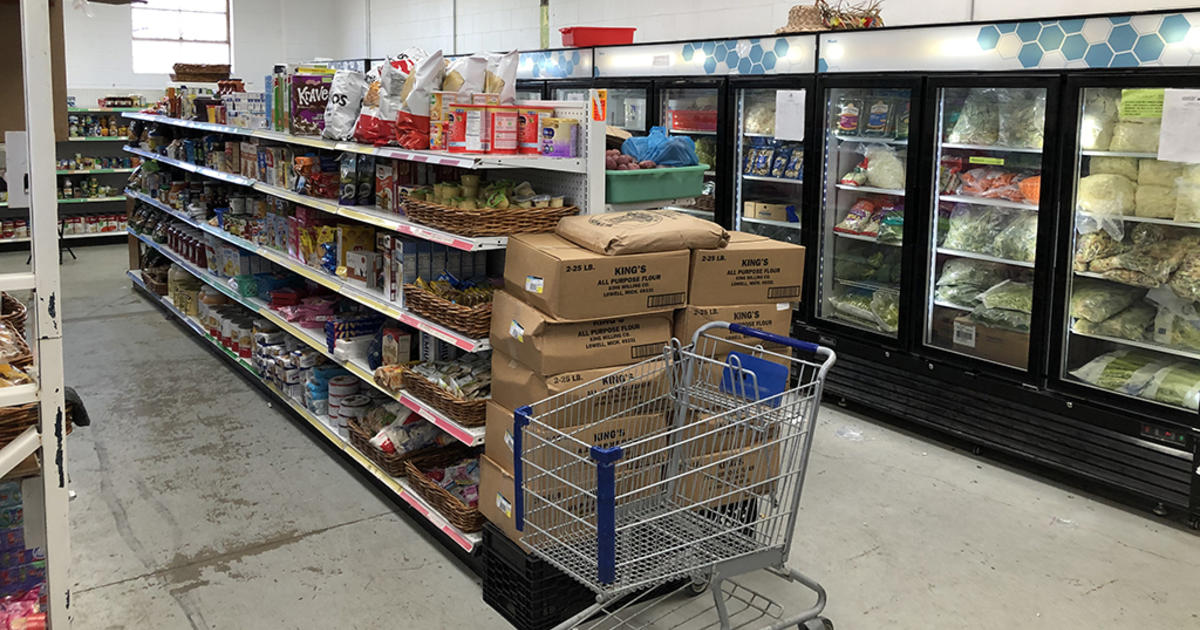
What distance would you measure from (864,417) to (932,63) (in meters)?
2.02

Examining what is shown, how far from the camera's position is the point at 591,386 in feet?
10.5

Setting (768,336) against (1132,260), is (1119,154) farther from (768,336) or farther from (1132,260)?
(768,336)

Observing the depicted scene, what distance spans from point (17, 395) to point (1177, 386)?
4451 mm

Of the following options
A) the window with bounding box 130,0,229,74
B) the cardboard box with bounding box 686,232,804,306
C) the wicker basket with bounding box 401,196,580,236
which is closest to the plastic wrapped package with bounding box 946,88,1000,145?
the cardboard box with bounding box 686,232,804,306

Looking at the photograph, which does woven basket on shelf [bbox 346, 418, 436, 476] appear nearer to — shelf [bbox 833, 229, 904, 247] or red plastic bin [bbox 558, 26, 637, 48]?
shelf [bbox 833, 229, 904, 247]

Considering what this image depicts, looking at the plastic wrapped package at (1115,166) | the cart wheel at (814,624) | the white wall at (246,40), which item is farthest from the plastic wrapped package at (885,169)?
the white wall at (246,40)

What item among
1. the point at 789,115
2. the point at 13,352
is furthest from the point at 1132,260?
the point at 13,352

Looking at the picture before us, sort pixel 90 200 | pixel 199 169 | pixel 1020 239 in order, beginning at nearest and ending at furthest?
1. pixel 1020 239
2. pixel 199 169
3. pixel 90 200

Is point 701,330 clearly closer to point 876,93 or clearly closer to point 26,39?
point 26,39

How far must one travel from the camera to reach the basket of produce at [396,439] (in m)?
4.27

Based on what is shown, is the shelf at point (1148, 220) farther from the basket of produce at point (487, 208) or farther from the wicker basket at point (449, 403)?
the wicker basket at point (449, 403)

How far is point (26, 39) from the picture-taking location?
193 centimetres

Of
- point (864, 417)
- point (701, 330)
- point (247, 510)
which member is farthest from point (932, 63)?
point (247, 510)

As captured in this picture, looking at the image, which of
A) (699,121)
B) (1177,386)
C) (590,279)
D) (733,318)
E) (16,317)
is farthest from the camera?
(699,121)
